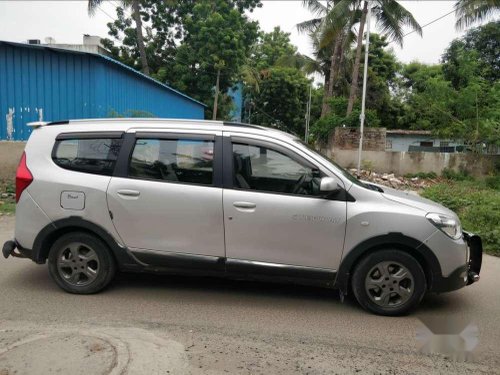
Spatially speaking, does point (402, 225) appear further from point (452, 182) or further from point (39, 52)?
point (452, 182)

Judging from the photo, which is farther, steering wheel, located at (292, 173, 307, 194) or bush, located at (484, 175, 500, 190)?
bush, located at (484, 175, 500, 190)

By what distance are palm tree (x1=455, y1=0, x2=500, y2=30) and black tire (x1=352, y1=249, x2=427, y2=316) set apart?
16.4m

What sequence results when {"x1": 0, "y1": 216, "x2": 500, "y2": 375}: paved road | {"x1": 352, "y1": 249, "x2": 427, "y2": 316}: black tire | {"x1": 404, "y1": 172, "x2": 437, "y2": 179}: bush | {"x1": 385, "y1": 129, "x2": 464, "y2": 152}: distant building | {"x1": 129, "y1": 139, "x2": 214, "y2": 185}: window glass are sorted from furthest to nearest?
{"x1": 385, "y1": 129, "x2": 464, "y2": 152}: distant building < {"x1": 404, "y1": 172, "x2": 437, "y2": 179}: bush < {"x1": 129, "y1": 139, "x2": 214, "y2": 185}: window glass < {"x1": 352, "y1": 249, "x2": 427, "y2": 316}: black tire < {"x1": 0, "y1": 216, "x2": 500, "y2": 375}: paved road

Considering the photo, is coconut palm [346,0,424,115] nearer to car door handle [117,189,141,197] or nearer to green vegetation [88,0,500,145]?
green vegetation [88,0,500,145]

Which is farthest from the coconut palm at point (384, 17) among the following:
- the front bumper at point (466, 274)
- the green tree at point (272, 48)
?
the green tree at point (272, 48)

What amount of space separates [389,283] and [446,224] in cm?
75

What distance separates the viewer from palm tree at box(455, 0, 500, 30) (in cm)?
1711

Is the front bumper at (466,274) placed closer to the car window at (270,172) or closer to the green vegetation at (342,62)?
the car window at (270,172)

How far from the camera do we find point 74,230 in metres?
4.53

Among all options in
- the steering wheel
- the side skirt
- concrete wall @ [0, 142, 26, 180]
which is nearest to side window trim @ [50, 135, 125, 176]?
the side skirt

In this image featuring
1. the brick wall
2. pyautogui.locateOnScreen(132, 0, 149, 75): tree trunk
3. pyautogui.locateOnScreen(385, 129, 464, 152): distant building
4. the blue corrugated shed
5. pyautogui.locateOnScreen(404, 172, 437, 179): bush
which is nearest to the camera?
the blue corrugated shed

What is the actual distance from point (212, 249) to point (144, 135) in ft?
4.35

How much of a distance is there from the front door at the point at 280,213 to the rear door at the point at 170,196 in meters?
0.18

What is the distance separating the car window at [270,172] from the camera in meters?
4.27
